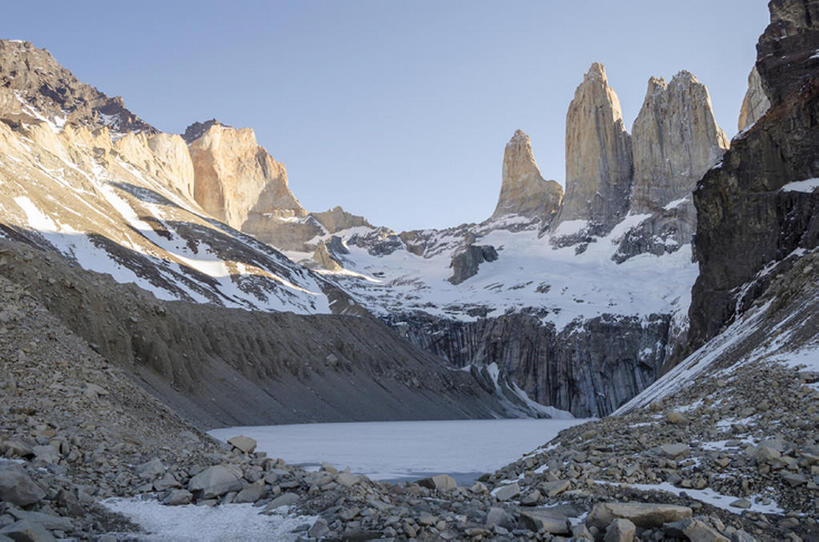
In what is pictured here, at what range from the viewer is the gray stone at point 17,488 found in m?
10.6

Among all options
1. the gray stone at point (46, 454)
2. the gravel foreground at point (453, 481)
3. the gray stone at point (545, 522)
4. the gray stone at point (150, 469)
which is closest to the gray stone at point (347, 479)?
the gravel foreground at point (453, 481)

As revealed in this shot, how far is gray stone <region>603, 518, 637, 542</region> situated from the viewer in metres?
10.2

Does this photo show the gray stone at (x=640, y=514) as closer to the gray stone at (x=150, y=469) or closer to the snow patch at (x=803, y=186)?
the gray stone at (x=150, y=469)

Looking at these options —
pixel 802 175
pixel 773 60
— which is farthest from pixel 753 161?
Answer: pixel 773 60

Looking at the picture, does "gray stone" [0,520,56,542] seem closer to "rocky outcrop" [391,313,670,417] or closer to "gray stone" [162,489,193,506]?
"gray stone" [162,489,193,506]

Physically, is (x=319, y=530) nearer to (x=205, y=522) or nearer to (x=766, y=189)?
(x=205, y=522)

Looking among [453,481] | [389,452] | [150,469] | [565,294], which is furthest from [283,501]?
[565,294]

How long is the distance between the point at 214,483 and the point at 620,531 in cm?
754

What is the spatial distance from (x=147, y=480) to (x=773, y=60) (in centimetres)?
6095

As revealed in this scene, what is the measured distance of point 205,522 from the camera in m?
11.8

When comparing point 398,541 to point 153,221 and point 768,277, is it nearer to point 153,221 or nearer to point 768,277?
point 768,277

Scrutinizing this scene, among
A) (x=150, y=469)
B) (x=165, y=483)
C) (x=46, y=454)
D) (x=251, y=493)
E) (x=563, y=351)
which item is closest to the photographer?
(x=251, y=493)

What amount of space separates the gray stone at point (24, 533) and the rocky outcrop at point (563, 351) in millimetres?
131314

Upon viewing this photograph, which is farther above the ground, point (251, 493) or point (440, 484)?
point (251, 493)
